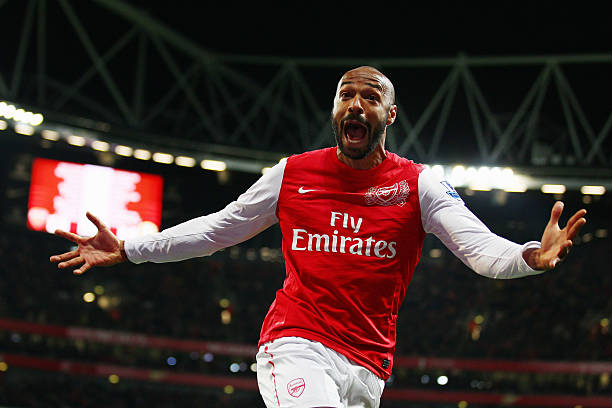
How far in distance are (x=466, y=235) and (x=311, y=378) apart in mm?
957

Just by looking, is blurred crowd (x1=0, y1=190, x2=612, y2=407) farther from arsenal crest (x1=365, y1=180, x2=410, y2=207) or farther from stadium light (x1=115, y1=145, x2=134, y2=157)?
arsenal crest (x1=365, y1=180, x2=410, y2=207)

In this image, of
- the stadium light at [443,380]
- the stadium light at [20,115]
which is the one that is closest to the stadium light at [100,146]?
the stadium light at [20,115]

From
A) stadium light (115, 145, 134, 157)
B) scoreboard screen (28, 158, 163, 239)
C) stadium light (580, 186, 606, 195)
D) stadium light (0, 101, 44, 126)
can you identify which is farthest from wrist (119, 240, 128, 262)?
stadium light (580, 186, 606, 195)

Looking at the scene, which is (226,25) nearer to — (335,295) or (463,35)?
(463,35)

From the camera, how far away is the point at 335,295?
324cm

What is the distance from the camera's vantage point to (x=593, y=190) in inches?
795

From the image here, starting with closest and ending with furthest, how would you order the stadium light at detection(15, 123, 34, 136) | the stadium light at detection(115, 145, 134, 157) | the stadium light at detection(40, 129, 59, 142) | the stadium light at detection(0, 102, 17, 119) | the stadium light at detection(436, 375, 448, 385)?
the stadium light at detection(0, 102, 17, 119) → the stadium light at detection(15, 123, 34, 136) → the stadium light at detection(40, 129, 59, 142) → the stadium light at detection(115, 145, 134, 157) → the stadium light at detection(436, 375, 448, 385)

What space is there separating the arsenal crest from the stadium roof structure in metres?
13.0

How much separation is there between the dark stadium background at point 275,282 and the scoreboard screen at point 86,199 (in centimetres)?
121

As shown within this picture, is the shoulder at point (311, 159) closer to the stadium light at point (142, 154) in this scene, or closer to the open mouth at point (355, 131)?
the open mouth at point (355, 131)

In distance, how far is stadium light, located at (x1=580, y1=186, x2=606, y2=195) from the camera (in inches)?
759

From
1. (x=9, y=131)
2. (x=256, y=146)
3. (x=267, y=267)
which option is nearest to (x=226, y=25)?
(x=256, y=146)

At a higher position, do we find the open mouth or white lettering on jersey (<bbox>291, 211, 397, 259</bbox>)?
the open mouth

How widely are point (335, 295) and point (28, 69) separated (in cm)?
2247
